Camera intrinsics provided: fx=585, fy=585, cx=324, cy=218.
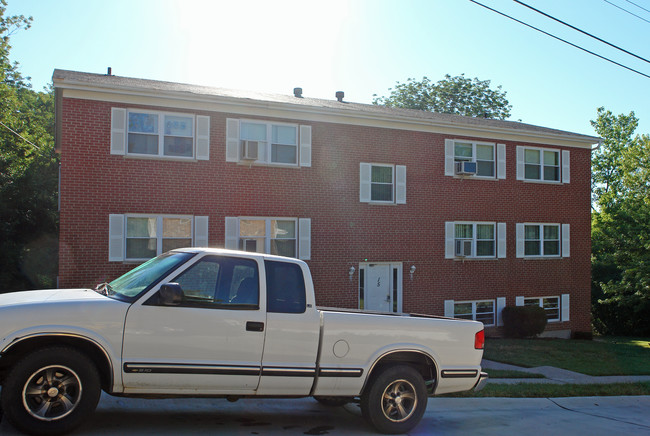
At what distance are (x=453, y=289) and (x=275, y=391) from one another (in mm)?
13919

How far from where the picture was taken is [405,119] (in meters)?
18.1

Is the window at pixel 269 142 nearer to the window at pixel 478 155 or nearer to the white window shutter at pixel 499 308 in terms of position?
the window at pixel 478 155

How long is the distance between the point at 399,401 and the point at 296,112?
11.3 metres

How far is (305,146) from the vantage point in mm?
16812

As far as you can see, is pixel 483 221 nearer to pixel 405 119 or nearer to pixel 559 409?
pixel 405 119

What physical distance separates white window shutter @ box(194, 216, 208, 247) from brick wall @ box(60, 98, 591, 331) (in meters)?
0.19

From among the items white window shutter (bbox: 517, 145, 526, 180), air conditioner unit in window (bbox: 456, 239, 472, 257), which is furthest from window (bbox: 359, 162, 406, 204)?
white window shutter (bbox: 517, 145, 526, 180)

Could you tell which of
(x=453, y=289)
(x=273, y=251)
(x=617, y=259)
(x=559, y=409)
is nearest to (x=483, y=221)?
(x=453, y=289)

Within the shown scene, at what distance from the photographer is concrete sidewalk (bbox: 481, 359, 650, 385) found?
1133cm

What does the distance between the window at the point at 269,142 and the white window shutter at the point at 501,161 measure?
24.7 ft

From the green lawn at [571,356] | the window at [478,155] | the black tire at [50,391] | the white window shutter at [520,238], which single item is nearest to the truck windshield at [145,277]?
the black tire at [50,391]

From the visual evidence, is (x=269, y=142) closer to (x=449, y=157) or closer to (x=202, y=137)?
(x=202, y=137)

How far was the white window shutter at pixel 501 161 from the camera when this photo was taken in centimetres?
2008

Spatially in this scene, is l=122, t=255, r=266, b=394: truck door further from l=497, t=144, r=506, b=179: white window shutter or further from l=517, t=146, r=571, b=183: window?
A: l=517, t=146, r=571, b=183: window
